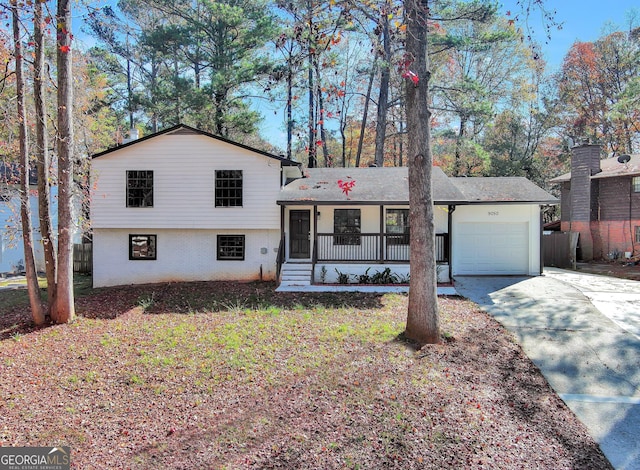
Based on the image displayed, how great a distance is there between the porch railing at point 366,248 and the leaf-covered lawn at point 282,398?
5481 millimetres

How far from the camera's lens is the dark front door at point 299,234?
14.3 m

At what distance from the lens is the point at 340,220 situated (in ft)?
46.5

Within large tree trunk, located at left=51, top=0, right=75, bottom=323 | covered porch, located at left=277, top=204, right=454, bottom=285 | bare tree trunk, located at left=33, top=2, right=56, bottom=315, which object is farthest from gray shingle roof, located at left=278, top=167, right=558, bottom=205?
bare tree trunk, located at left=33, top=2, right=56, bottom=315

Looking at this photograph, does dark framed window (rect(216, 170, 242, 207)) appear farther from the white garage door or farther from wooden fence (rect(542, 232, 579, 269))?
wooden fence (rect(542, 232, 579, 269))

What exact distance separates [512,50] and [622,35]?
28.6 feet

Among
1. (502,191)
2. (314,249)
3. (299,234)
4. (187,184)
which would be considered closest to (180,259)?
(187,184)

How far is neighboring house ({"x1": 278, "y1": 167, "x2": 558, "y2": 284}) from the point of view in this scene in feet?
43.5

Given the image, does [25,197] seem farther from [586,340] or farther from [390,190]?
[586,340]

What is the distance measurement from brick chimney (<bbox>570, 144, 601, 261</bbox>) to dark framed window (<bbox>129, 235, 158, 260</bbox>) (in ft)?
71.8

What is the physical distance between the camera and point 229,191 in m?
13.5

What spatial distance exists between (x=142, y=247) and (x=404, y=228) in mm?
9978

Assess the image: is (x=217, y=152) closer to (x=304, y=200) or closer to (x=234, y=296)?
(x=304, y=200)

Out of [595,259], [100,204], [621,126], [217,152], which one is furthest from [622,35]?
[100,204]

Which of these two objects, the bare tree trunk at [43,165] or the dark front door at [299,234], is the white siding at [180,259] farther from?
the bare tree trunk at [43,165]
